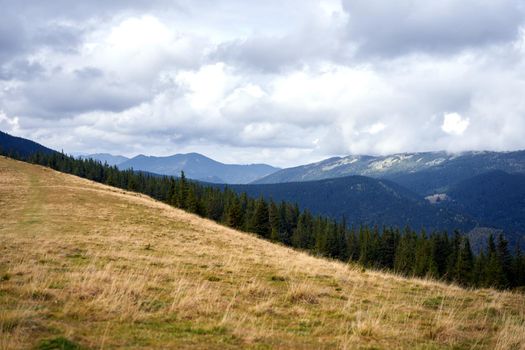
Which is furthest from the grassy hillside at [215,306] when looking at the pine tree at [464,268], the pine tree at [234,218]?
the pine tree at [464,268]

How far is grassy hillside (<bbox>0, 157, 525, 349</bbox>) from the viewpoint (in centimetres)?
731

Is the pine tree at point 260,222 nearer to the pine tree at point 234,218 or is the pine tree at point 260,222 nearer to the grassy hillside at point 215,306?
the pine tree at point 234,218

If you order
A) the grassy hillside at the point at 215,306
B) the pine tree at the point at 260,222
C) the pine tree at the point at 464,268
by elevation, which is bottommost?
the pine tree at the point at 464,268

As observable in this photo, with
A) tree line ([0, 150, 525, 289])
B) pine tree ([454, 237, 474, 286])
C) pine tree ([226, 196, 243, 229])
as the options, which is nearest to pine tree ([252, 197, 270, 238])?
tree line ([0, 150, 525, 289])

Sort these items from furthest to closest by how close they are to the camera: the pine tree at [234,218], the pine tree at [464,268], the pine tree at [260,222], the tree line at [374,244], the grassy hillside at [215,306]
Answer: the pine tree at [260,222] < the pine tree at [234,218] < the tree line at [374,244] < the pine tree at [464,268] < the grassy hillside at [215,306]

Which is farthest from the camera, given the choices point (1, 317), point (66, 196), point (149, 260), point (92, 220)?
point (66, 196)

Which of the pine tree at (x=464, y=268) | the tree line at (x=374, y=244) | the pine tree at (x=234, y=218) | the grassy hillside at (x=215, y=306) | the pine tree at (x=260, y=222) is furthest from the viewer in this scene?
the pine tree at (x=260, y=222)

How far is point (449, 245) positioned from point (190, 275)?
101 meters

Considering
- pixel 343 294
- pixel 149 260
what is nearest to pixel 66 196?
pixel 149 260

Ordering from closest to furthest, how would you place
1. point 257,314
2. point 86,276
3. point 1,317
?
point 1,317
point 257,314
point 86,276

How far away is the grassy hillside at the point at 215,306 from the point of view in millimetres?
7309

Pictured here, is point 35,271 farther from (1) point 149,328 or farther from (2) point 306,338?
(2) point 306,338

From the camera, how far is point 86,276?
1127 centimetres

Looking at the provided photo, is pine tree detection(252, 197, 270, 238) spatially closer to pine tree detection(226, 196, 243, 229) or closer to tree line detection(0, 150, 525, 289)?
tree line detection(0, 150, 525, 289)
